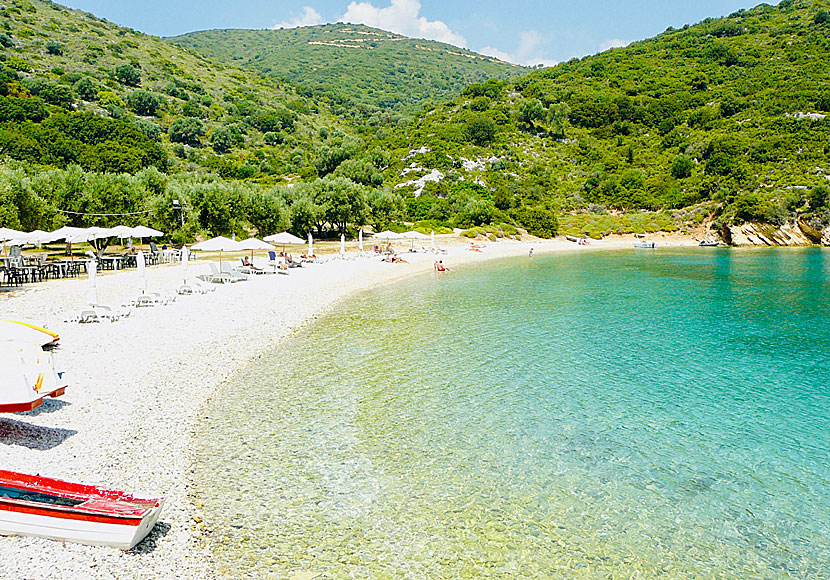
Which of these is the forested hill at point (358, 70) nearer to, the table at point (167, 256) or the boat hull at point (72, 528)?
the table at point (167, 256)

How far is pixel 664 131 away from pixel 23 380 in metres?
95.9

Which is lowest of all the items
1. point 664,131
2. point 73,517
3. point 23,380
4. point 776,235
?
point 73,517

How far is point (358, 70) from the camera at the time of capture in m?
163

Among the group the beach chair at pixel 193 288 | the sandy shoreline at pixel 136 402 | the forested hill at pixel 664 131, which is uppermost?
the forested hill at pixel 664 131

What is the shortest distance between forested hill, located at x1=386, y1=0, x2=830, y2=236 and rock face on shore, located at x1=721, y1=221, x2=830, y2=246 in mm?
1174

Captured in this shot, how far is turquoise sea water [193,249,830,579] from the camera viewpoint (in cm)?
550

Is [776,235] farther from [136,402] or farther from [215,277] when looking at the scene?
[136,402]

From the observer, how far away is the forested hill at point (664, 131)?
215 feet

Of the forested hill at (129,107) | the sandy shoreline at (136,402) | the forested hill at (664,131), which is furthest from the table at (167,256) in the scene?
the forested hill at (664,131)

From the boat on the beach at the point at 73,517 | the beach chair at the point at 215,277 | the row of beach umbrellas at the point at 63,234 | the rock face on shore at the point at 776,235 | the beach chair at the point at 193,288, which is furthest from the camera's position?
the rock face on shore at the point at 776,235

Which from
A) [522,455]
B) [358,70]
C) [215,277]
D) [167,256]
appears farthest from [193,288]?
[358,70]

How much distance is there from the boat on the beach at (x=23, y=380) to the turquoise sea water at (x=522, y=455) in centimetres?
220

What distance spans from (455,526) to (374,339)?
875 centimetres

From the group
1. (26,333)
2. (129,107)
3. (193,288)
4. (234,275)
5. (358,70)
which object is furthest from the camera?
(358,70)
